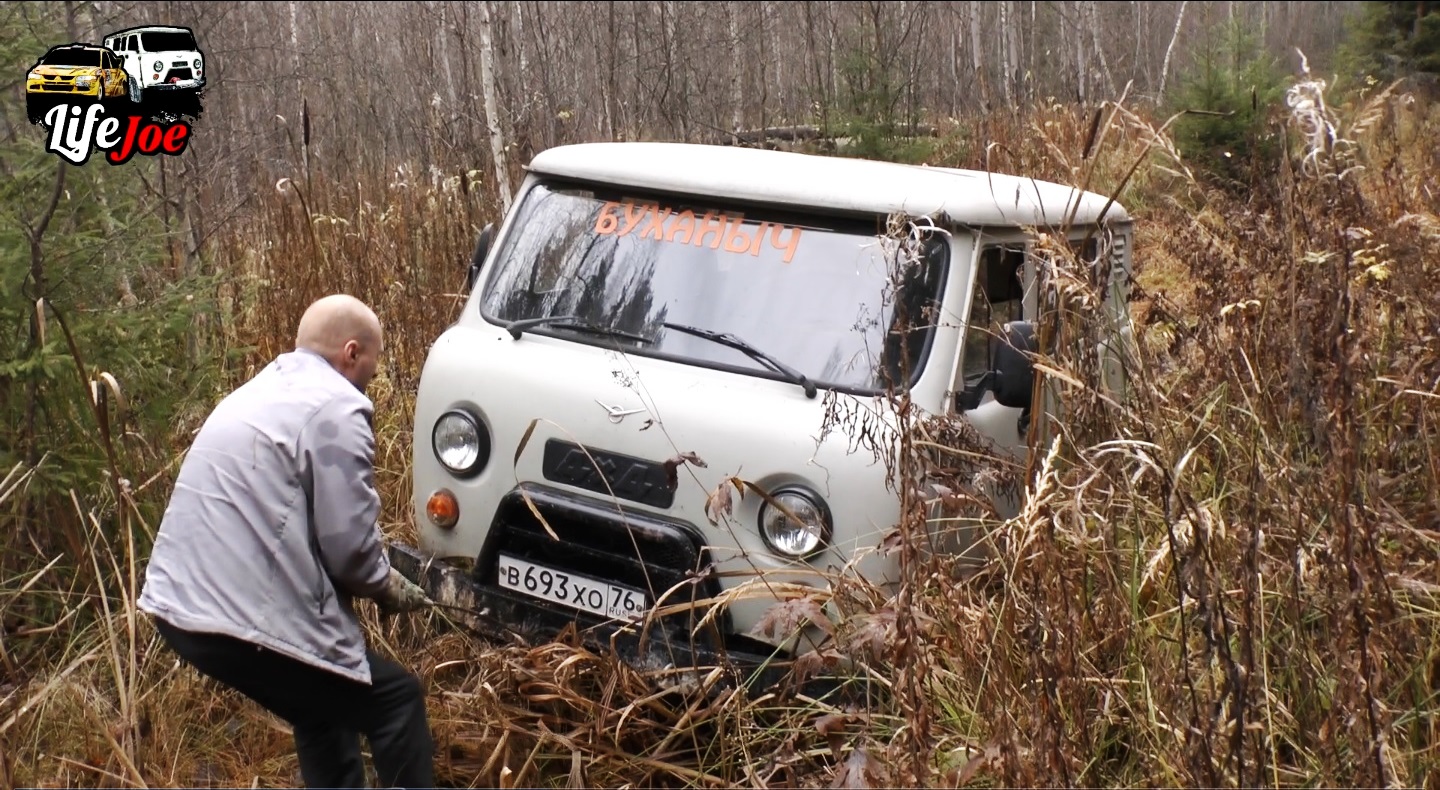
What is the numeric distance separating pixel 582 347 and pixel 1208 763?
7.83 ft

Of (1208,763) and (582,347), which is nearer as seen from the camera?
→ (1208,763)

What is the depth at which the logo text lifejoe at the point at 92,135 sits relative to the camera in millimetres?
4812

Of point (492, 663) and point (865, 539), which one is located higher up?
point (865, 539)

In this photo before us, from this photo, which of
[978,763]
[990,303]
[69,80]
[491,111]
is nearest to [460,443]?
[990,303]

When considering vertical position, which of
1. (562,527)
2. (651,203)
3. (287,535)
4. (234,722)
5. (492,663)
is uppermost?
(651,203)

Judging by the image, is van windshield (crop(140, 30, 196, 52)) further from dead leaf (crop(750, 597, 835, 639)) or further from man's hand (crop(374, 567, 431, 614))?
dead leaf (crop(750, 597, 835, 639))

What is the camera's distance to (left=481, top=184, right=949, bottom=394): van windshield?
3.86 meters

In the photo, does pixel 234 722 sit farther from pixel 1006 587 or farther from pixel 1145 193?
pixel 1145 193

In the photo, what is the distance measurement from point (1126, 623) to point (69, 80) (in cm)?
484

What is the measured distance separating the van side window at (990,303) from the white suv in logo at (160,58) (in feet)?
15.8

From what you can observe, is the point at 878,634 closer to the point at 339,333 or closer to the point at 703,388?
the point at 703,388

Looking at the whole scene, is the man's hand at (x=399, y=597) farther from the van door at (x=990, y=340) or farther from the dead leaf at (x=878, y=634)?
the van door at (x=990, y=340)

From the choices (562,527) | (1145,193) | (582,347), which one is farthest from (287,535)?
(1145,193)

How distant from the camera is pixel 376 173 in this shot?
852cm
